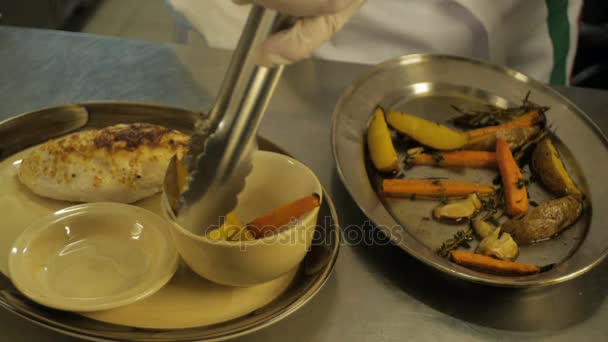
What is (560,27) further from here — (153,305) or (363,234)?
(153,305)

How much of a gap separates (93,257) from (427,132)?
64 centimetres

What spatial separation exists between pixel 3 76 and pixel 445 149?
95 centimetres

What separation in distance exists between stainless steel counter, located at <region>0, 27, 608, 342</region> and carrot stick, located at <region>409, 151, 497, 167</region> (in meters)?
0.17

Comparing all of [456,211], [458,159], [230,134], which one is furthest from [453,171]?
[230,134]

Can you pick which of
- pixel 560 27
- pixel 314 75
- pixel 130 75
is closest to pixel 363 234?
pixel 314 75

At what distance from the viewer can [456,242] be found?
901mm

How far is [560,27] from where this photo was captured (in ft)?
4.48

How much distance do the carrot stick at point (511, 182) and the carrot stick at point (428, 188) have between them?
4 cm

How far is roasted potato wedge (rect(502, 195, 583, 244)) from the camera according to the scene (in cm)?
92

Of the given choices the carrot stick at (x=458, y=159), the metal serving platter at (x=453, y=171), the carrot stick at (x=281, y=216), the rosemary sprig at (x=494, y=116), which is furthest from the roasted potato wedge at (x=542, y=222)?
the carrot stick at (x=281, y=216)

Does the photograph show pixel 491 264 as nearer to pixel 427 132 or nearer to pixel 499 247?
pixel 499 247

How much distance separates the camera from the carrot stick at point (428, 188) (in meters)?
0.99

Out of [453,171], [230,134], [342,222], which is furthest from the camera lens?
[453,171]

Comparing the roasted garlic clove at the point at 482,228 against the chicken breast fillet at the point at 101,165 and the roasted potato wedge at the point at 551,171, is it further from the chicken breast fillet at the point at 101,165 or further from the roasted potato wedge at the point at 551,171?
the chicken breast fillet at the point at 101,165
